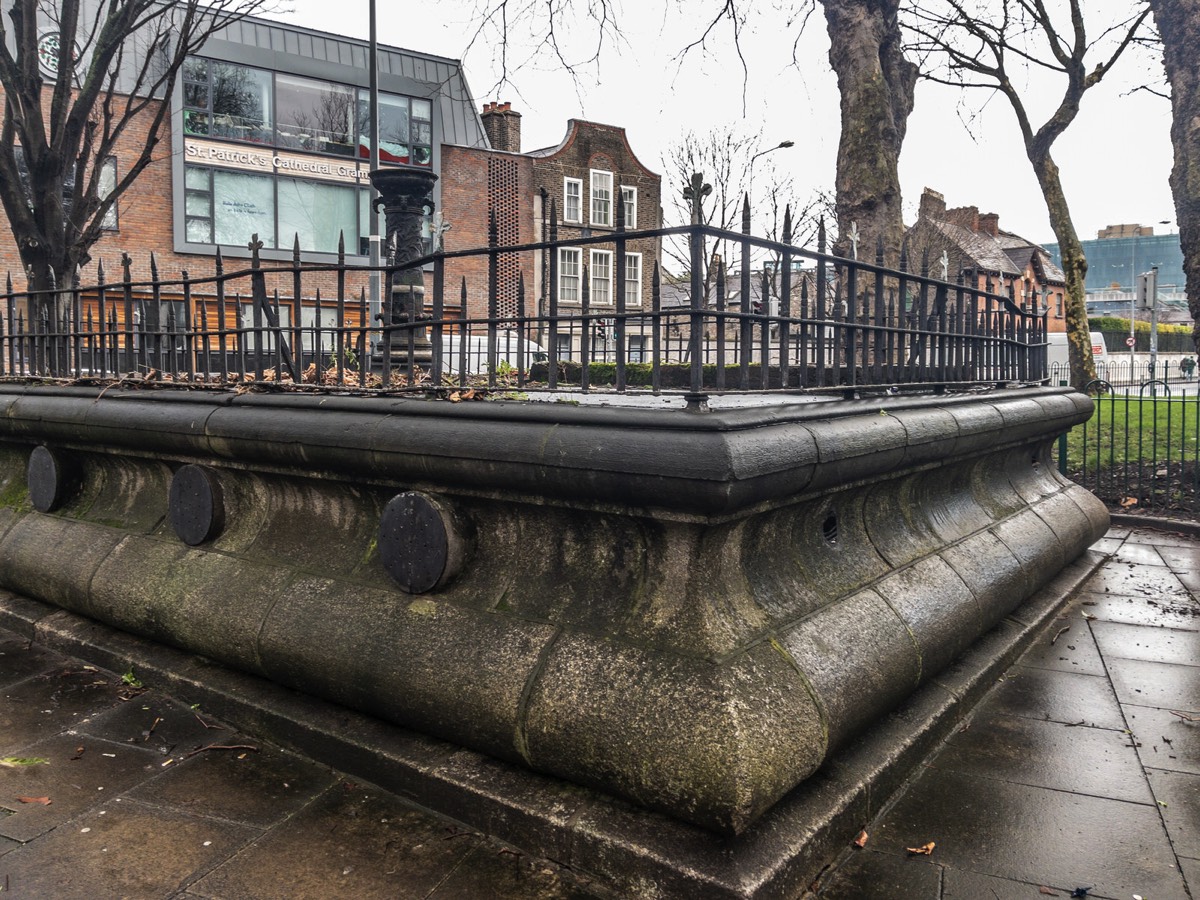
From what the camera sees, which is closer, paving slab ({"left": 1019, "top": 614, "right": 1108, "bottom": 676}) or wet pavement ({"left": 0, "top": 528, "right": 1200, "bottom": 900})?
wet pavement ({"left": 0, "top": 528, "right": 1200, "bottom": 900})

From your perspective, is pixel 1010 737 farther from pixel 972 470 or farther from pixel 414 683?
pixel 414 683

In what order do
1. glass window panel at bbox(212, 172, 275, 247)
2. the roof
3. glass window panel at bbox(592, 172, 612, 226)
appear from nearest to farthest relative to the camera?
glass window panel at bbox(212, 172, 275, 247) → glass window panel at bbox(592, 172, 612, 226) → the roof

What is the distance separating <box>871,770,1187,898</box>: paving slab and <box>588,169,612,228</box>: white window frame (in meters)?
35.1

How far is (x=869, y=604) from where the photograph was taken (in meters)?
3.30

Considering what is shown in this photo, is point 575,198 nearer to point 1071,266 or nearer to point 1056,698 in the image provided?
point 1071,266

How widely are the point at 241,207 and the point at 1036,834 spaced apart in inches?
1171

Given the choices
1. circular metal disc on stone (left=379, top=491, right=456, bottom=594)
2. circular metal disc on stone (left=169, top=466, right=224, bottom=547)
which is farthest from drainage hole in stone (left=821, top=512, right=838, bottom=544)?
circular metal disc on stone (left=169, top=466, right=224, bottom=547)

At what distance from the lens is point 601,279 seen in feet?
101

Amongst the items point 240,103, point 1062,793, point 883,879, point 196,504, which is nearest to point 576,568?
point 883,879

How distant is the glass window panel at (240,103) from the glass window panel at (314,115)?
1.40 feet

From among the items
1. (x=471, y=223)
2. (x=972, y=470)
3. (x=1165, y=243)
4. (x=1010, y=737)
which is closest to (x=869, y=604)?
(x=1010, y=737)

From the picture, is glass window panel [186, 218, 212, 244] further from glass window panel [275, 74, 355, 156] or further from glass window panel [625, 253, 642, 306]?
glass window panel [625, 253, 642, 306]

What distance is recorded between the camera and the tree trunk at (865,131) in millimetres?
8547

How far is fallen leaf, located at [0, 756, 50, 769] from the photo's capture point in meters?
3.17
